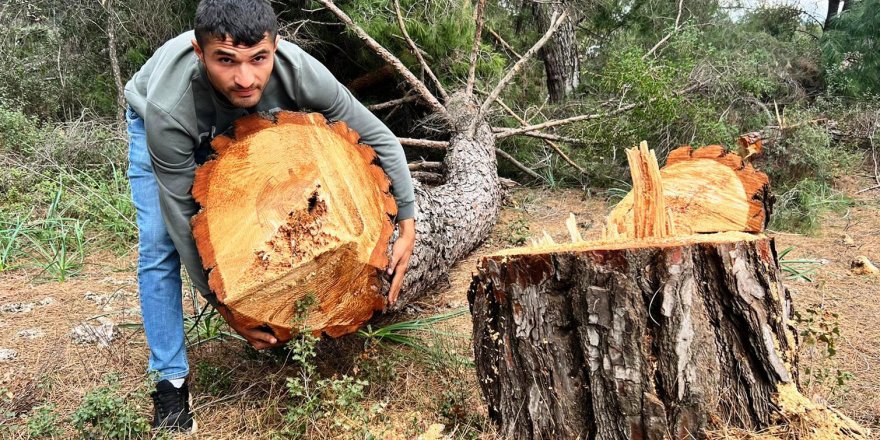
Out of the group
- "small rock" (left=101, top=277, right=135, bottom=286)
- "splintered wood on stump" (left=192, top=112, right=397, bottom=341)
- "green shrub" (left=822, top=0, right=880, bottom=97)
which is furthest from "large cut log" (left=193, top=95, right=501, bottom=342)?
"green shrub" (left=822, top=0, right=880, bottom=97)

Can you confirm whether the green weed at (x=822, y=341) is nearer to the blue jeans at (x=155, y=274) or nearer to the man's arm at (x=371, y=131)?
the man's arm at (x=371, y=131)

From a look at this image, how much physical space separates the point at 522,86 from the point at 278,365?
4.88 m

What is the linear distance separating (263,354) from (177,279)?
490mm

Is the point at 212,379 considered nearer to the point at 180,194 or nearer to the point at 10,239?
the point at 180,194

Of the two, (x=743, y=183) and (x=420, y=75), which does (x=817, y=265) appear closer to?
(x=743, y=183)

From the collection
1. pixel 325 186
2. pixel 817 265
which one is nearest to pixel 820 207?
pixel 817 265

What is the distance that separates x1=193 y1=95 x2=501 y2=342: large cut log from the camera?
1.75 m

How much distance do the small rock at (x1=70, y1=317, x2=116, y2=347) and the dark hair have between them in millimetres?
1541

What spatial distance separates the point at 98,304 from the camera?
3.11 metres

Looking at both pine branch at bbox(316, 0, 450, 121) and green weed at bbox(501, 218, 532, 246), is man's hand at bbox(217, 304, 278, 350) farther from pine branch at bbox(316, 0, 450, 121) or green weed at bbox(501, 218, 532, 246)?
pine branch at bbox(316, 0, 450, 121)

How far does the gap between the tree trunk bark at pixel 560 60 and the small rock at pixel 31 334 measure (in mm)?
5628

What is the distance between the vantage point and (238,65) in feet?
5.64

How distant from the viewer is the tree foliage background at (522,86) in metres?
4.68

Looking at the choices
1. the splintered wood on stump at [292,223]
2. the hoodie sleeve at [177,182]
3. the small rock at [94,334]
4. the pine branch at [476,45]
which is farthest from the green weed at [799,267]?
the small rock at [94,334]
